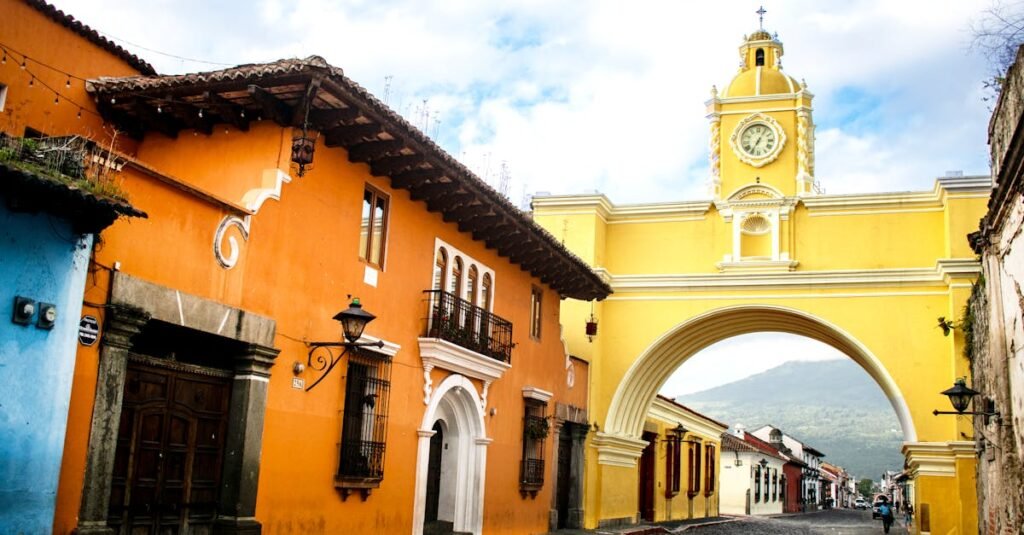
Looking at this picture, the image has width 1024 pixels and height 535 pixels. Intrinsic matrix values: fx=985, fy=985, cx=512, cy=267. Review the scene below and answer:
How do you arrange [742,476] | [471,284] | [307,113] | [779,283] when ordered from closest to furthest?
[307,113]
[471,284]
[779,283]
[742,476]

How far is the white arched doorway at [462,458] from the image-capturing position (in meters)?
15.3

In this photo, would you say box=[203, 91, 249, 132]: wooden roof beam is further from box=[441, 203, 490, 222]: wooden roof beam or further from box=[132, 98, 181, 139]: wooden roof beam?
box=[441, 203, 490, 222]: wooden roof beam

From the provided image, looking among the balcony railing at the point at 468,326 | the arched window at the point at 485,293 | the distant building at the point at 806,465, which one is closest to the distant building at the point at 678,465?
the balcony railing at the point at 468,326

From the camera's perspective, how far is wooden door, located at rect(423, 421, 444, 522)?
50.5 ft

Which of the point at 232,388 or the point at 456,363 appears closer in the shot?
the point at 232,388

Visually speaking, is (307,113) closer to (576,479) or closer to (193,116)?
(193,116)

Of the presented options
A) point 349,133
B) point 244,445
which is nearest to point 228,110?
point 349,133

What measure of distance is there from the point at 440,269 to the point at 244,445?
5496 millimetres

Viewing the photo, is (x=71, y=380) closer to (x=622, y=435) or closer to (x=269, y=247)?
(x=269, y=247)

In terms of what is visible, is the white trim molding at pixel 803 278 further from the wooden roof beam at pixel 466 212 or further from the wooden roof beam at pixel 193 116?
the wooden roof beam at pixel 193 116

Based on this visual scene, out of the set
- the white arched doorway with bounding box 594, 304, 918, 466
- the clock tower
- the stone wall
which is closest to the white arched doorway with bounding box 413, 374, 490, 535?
the stone wall

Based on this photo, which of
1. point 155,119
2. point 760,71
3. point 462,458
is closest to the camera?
point 155,119

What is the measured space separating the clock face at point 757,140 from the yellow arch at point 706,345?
376 cm

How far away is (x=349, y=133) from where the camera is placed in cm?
1160
